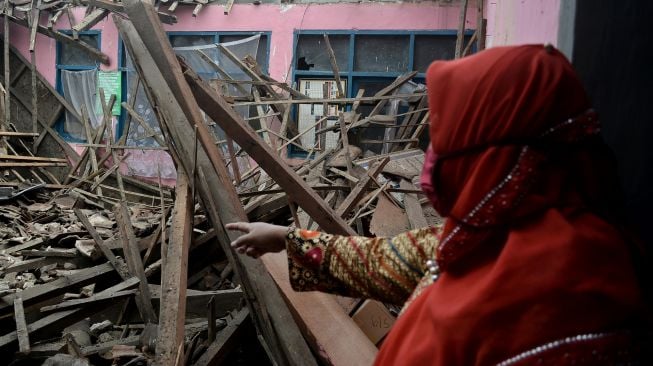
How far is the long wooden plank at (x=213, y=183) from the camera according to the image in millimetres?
2104

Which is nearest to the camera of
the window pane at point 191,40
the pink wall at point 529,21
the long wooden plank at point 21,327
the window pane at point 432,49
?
the pink wall at point 529,21

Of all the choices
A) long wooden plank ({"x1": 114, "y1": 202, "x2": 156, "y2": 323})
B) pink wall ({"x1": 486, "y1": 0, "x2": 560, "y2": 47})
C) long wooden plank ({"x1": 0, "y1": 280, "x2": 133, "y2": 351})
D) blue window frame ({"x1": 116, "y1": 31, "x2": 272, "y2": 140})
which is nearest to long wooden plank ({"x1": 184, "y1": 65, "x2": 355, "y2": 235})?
pink wall ({"x1": 486, "y1": 0, "x2": 560, "y2": 47})

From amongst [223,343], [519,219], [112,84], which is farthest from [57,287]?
[112,84]

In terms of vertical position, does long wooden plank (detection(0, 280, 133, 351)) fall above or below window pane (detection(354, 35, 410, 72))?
below

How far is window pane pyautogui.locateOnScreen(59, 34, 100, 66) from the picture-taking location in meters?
10.7

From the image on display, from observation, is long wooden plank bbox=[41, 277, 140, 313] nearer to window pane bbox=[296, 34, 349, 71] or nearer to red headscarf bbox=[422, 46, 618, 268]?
red headscarf bbox=[422, 46, 618, 268]

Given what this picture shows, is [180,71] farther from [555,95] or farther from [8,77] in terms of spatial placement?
[8,77]

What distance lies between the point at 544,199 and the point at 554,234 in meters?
0.07

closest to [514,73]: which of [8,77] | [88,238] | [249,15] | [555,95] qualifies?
[555,95]

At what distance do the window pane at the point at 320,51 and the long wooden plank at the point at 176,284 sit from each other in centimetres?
744

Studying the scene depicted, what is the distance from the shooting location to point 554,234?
885 mm

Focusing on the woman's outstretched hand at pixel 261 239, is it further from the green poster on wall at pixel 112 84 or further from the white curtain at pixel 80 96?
the white curtain at pixel 80 96

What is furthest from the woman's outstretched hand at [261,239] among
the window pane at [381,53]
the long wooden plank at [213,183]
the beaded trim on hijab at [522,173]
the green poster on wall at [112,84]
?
the green poster on wall at [112,84]

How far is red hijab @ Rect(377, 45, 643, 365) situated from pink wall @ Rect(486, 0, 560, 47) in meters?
0.80
